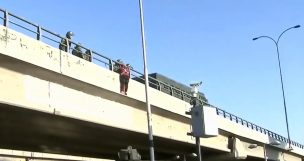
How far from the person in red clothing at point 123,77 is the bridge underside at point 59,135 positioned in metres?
1.78

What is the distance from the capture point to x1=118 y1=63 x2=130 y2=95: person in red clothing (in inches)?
888

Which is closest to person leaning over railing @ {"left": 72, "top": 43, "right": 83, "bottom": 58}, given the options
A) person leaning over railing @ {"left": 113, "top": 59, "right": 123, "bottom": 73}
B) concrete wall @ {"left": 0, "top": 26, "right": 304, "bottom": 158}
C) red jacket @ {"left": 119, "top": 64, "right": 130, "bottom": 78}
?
concrete wall @ {"left": 0, "top": 26, "right": 304, "bottom": 158}

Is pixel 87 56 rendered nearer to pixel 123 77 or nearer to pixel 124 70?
pixel 123 77

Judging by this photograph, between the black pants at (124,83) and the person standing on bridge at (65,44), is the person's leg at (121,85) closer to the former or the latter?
the black pants at (124,83)

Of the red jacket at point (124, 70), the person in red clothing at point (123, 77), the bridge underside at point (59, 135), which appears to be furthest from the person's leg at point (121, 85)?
the bridge underside at point (59, 135)

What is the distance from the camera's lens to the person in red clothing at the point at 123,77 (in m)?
22.6

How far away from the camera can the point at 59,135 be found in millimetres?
24844

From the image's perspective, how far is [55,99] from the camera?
58.9 feet

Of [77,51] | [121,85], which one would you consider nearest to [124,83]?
[121,85]

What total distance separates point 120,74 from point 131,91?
118 cm

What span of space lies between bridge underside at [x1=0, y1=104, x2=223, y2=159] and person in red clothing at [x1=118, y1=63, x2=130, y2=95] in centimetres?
178

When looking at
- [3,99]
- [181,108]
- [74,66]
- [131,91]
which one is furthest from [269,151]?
[3,99]

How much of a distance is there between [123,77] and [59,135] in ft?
15.5

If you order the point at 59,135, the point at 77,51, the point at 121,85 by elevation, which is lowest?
the point at 59,135
